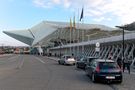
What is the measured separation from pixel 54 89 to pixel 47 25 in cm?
13750

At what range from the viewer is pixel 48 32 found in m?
145

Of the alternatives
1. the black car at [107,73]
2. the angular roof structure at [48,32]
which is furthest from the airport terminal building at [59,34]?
the black car at [107,73]

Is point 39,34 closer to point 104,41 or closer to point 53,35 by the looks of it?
point 53,35

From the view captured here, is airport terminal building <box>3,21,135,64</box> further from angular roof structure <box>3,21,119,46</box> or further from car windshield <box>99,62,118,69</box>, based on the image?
car windshield <box>99,62,118,69</box>

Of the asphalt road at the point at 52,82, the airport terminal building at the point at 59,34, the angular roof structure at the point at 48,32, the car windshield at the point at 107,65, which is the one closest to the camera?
the asphalt road at the point at 52,82

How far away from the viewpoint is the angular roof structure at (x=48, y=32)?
139875 mm

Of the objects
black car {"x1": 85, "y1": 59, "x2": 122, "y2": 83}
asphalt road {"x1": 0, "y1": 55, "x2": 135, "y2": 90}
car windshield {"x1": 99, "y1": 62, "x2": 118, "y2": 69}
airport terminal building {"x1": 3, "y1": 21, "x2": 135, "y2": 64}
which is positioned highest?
airport terminal building {"x1": 3, "y1": 21, "x2": 135, "y2": 64}

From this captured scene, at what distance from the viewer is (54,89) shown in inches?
587

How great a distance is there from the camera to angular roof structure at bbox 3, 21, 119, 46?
459 feet

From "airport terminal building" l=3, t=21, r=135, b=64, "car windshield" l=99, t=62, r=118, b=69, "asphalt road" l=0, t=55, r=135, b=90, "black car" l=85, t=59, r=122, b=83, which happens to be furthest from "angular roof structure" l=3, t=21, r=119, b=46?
"black car" l=85, t=59, r=122, b=83

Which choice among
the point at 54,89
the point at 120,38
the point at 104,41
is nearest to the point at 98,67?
the point at 54,89

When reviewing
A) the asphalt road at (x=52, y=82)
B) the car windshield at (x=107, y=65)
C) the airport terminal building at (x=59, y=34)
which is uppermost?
the airport terminal building at (x=59, y=34)

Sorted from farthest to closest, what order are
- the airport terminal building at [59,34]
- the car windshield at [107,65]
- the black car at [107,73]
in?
the airport terminal building at [59,34] < the car windshield at [107,65] < the black car at [107,73]

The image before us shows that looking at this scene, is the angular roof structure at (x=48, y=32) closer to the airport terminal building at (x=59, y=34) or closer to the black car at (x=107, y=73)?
the airport terminal building at (x=59, y=34)
